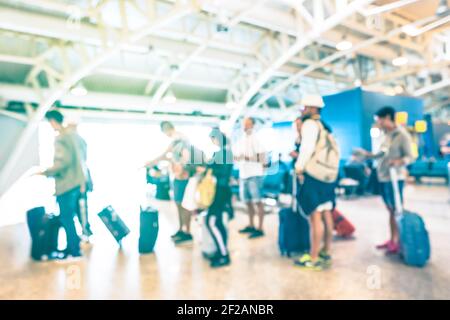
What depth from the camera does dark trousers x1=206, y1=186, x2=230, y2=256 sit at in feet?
9.37

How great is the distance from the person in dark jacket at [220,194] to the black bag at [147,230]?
85 cm

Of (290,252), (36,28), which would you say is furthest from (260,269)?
(36,28)

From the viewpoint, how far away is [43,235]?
10.8 ft

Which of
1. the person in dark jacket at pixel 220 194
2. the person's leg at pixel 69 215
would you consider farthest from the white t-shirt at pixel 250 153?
the person's leg at pixel 69 215

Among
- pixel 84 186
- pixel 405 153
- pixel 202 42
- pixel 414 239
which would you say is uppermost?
pixel 202 42

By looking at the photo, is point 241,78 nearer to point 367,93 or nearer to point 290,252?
Answer: point 367,93

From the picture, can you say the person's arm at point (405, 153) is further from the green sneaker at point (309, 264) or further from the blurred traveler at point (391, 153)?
the green sneaker at point (309, 264)

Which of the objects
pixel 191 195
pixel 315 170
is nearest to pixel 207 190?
pixel 191 195

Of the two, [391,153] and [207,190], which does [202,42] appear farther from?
[391,153]

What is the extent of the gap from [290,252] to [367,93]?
8509 mm

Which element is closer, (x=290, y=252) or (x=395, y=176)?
(x=395, y=176)

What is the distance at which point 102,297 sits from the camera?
2289 mm

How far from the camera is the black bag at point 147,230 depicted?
3375 millimetres

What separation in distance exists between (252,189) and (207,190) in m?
1.16
